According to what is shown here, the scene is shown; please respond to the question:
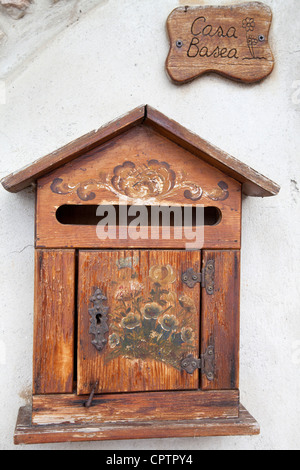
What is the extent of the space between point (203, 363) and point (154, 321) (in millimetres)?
181

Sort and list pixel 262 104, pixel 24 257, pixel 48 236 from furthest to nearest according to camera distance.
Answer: pixel 262 104 → pixel 24 257 → pixel 48 236

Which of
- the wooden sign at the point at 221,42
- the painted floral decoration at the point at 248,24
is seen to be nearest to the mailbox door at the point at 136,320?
the wooden sign at the point at 221,42

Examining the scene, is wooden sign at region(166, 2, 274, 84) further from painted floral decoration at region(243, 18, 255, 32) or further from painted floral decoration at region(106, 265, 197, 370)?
painted floral decoration at region(106, 265, 197, 370)

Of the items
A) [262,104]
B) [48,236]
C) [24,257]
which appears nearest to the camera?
[48,236]

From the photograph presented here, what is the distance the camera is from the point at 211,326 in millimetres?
1256

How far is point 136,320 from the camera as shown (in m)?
1.23

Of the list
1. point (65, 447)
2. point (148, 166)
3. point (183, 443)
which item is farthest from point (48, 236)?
point (183, 443)

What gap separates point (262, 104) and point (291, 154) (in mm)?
194

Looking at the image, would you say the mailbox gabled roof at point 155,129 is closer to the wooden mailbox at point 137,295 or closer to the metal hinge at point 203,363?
the wooden mailbox at point 137,295

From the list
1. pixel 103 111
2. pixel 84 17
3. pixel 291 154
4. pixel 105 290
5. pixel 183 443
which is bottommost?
pixel 183 443

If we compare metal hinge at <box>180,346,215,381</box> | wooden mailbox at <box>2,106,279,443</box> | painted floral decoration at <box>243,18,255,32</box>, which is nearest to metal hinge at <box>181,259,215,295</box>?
wooden mailbox at <box>2,106,279,443</box>

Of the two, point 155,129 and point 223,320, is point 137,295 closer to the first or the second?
point 223,320

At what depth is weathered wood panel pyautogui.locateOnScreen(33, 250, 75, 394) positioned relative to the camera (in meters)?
1.19

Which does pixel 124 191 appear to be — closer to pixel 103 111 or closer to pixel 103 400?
pixel 103 111
